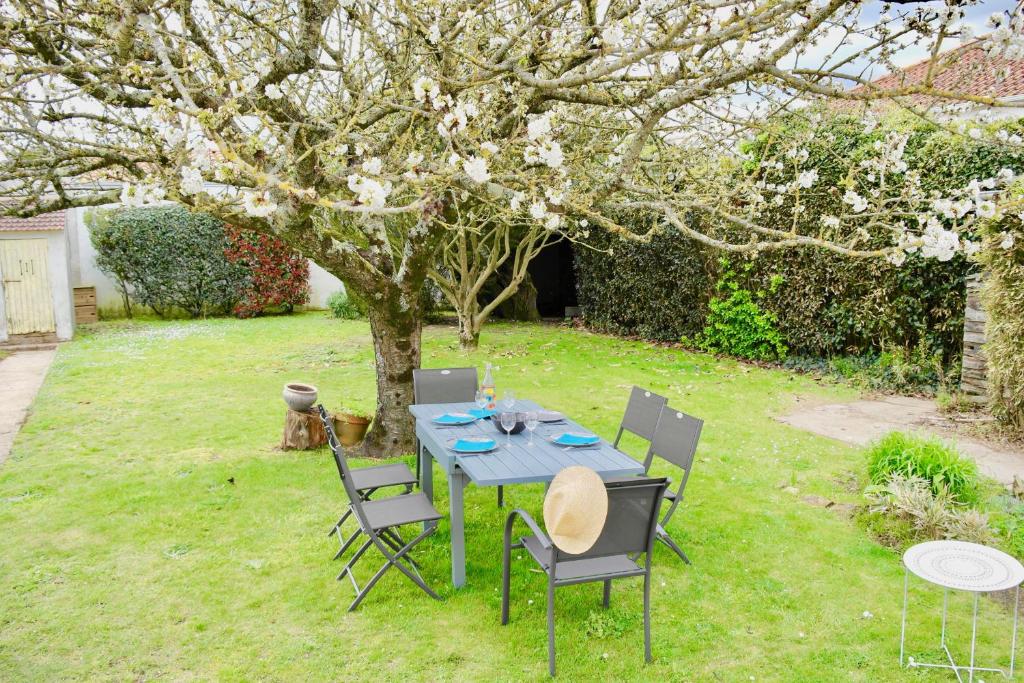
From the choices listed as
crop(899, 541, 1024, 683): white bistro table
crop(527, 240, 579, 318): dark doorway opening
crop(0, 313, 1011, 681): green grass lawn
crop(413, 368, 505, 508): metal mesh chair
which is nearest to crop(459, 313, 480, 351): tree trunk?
crop(0, 313, 1011, 681): green grass lawn

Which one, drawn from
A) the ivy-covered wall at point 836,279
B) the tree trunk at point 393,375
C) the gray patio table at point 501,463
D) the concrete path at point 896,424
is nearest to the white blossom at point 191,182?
the gray patio table at point 501,463

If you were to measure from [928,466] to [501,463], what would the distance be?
336 cm

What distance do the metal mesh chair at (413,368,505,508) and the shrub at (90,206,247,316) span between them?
1267 cm

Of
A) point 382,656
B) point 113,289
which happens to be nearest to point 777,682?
point 382,656

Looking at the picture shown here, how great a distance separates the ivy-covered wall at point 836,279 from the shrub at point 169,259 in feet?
32.6

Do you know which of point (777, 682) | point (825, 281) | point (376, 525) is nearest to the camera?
point (777, 682)

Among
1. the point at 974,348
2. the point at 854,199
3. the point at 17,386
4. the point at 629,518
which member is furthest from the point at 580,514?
the point at 17,386

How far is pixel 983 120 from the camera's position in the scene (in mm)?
5387

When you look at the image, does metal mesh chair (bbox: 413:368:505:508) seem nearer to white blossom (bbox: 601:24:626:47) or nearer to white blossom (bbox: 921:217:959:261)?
white blossom (bbox: 601:24:626:47)

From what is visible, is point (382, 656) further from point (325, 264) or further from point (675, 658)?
point (325, 264)

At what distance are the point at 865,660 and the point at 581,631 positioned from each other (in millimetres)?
1415

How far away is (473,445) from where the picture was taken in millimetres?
4078

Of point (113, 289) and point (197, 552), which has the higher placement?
point (113, 289)

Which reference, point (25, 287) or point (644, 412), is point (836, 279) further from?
point (25, 287)
